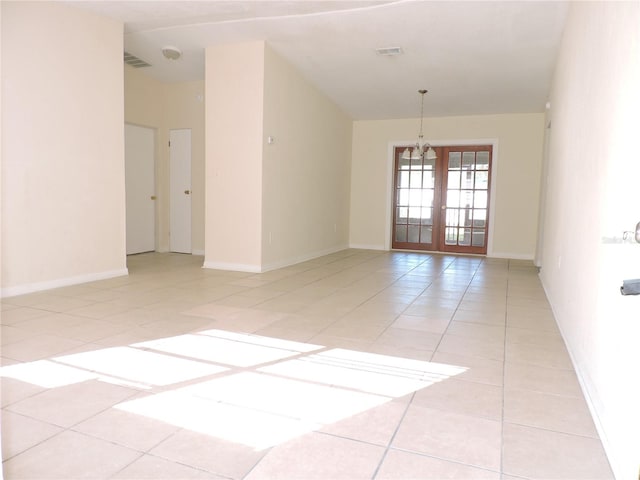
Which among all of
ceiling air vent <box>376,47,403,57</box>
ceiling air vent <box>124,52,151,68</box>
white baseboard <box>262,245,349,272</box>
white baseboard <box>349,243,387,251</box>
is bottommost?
white baseboard <box>349,243,387,251</box>

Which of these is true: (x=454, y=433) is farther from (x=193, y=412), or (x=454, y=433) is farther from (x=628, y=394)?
(x=193, y=412)

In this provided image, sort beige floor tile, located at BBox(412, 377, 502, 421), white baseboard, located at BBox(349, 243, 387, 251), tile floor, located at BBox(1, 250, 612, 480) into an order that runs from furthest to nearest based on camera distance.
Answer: white baseboard, located at BBox(349, 243, 387, 251), beige floor tile, located at BBox(412, 377, 502, 421), tile floor, located at BBox(1, 250, 612, 480)

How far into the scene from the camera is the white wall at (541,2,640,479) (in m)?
1.44

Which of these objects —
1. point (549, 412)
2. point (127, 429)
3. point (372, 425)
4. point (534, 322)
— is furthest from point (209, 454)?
point (534, 322)

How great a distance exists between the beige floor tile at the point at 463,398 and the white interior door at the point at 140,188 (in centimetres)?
579

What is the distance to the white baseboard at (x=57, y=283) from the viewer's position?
3.76m

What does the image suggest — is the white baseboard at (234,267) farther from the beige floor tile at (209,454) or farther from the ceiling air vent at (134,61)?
the beige floor tile at (209,454)

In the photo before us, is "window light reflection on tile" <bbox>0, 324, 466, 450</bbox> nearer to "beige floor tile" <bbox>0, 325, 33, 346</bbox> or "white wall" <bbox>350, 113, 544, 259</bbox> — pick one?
"beige floor tile" <bbox>0, 325, 33, 346</bbox>

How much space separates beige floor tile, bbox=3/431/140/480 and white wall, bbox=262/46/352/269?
3.88 meters

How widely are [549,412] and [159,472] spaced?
1558 millimetres

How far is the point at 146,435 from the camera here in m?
1.62

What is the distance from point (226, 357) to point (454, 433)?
4.24ft

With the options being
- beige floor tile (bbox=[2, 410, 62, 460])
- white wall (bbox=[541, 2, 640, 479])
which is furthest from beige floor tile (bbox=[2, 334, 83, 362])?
white wall (bbox=[541, 2, 640, 479])

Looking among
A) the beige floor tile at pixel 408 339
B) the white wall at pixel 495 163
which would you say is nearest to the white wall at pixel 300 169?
the white wall at pixel 495 163
